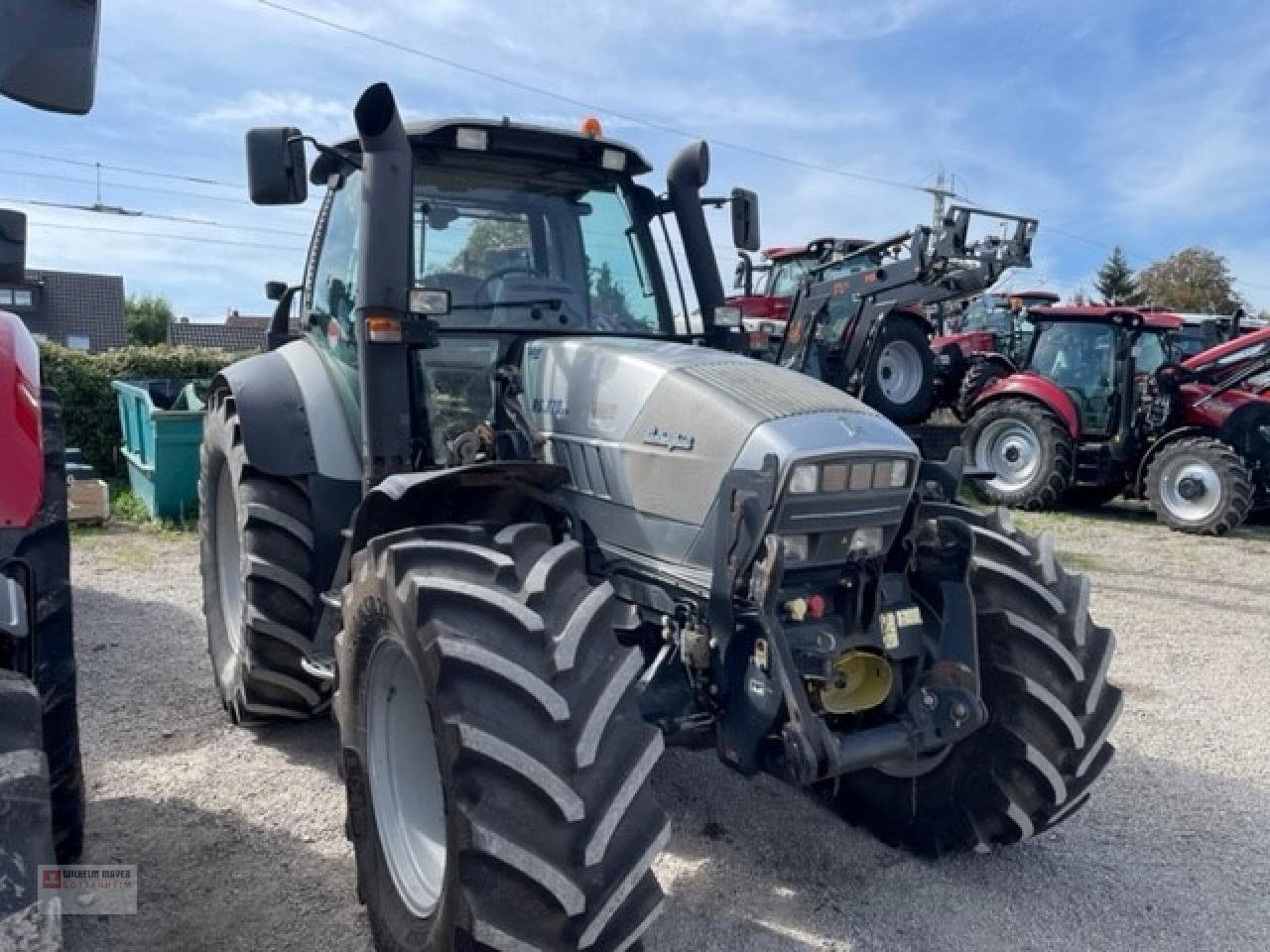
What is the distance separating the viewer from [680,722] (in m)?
3.00

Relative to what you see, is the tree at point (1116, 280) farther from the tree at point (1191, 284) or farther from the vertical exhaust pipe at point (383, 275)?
the vertical exhaust pipe at point (383, 275)

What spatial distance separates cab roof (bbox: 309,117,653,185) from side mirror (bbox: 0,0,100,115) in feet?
5.90

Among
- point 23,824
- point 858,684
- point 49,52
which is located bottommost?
point 858,684

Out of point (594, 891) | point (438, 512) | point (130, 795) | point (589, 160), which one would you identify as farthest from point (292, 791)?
point (589, 160)

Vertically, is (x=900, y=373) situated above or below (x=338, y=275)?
below

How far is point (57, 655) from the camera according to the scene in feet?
10.0

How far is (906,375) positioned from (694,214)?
29.5 ft

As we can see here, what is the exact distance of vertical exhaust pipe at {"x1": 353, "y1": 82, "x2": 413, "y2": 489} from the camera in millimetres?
3441

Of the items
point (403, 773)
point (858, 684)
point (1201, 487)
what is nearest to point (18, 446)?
point (403, 773)

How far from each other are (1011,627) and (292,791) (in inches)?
106

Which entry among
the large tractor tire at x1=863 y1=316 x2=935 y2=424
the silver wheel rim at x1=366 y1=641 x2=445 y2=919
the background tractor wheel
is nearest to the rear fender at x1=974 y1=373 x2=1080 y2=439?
the large tractor tire at x1=863 y1=316 x2=935 y2=424

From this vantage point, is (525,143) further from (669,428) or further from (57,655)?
(57,655)

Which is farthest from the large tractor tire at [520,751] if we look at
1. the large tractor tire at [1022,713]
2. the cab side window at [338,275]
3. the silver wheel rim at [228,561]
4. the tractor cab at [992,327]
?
the tractor cab at [992,327]

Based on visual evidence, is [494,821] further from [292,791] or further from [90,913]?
[292,791]
